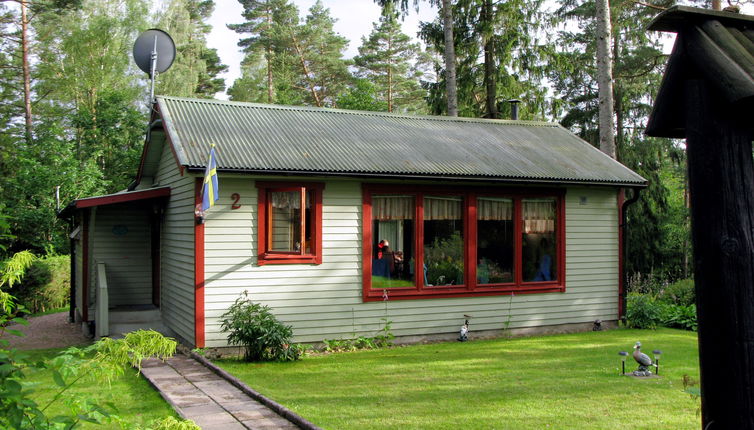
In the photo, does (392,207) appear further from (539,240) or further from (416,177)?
(539,240)

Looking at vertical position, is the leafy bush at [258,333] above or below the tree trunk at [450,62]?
below

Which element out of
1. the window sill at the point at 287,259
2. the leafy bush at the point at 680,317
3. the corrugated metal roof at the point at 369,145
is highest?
the corrugated metal roof at the point at 369,145

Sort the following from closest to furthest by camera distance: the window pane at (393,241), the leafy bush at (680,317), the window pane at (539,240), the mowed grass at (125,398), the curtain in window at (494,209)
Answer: the mowed grass at (125,398), the window pane at (393,241), the curtain in window at (494,209), the window pane at (539,240), the leafy bush at (680,317)

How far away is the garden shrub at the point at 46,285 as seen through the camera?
17.0 metres

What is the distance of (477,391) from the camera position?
7.89m

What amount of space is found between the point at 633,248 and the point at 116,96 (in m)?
20.8

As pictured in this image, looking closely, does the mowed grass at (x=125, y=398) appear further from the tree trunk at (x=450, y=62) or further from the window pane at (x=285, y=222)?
the tree trunk at (x=450, y=62)

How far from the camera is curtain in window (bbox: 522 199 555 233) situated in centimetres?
1287

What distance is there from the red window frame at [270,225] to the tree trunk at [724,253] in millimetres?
8218

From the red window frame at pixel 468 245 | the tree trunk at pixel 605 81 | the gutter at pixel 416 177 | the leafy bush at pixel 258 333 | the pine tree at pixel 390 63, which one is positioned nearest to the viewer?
the leafy bush at pixel 258 333

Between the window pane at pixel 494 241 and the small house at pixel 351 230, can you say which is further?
the window pane at pixel 494 241

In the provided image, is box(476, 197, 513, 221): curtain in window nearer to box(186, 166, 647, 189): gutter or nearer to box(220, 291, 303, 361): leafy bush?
box(186, 166, 647, 189): gutter

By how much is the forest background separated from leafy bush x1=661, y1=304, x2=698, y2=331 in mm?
6670

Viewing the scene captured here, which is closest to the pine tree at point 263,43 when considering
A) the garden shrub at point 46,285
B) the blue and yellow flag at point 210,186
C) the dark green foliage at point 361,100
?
the dark green foliage at point 361,100
